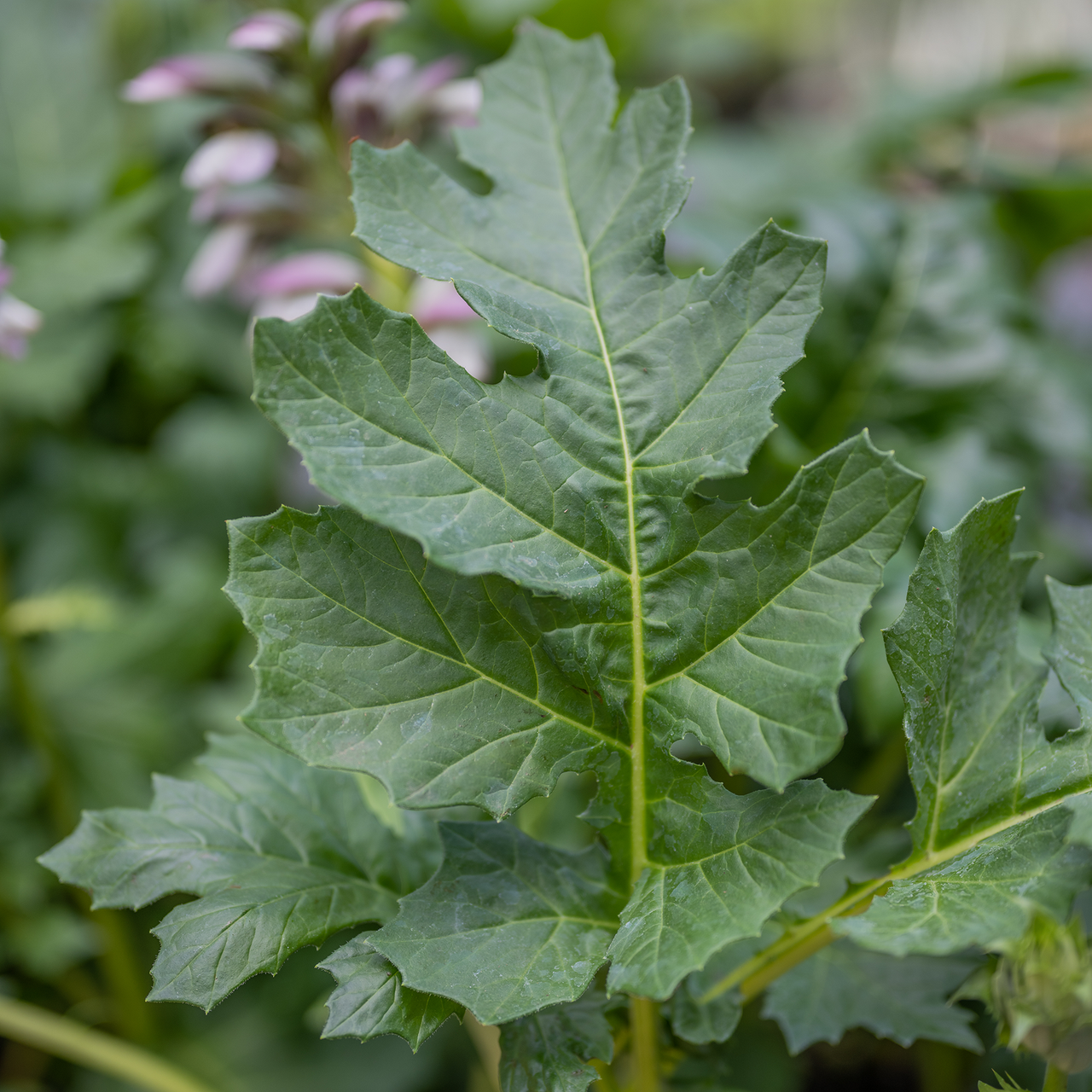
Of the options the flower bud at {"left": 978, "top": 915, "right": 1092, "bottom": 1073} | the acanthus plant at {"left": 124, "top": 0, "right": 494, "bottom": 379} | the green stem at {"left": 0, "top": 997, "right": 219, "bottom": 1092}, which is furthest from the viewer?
the acanthus plant at {"left": 124, "top": 0, "right": 494, "bottom": 379}

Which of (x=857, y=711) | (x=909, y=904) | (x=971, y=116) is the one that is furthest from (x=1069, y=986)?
(x=971, y=116)

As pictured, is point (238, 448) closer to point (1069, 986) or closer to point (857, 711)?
point (857, 711)

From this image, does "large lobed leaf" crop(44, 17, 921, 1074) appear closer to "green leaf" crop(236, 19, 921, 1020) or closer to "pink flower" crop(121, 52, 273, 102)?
"green leaf" crop(236, 19, 921, 1020)

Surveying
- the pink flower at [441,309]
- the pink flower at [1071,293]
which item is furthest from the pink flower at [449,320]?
the pink flower at [1071,293]

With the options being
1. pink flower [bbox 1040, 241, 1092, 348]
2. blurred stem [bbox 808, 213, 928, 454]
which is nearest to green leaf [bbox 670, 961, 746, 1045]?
blurred stem [bbox 808, 213, 928, 454]

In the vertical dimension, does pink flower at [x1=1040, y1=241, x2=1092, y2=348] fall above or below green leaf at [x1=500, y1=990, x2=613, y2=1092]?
below

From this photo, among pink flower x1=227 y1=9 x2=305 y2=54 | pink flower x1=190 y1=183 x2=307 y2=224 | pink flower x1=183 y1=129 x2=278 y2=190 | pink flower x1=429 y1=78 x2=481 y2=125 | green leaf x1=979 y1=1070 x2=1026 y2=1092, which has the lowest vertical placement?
green leaf x1=979 y1=1070 x2=1026 y2=1092

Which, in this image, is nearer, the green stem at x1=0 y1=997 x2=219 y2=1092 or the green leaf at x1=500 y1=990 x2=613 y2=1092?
the green leaf at x1=500 y1=990 x2=613 y2=1092
